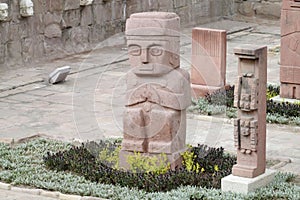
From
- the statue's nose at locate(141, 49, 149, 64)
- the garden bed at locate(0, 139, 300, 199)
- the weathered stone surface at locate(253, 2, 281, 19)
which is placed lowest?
the garden bed at locate(0, 139, 300, 199)

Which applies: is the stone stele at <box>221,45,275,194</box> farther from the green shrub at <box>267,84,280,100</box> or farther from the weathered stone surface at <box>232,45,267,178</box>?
the green shrub at <box>267,84,280,100</box>

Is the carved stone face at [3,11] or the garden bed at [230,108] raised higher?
the carved stone face at [3,11]

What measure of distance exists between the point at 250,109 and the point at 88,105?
209 inches

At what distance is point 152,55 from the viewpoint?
1012 cm

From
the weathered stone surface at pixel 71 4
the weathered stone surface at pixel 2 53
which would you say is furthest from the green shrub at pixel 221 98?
the weathered stone surface at pixel 71 4

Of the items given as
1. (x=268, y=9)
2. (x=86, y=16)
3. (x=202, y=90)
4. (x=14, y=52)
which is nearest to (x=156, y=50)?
(x=202, y=90)

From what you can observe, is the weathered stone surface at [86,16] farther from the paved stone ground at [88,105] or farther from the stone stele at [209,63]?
the stone stele at [209,63]

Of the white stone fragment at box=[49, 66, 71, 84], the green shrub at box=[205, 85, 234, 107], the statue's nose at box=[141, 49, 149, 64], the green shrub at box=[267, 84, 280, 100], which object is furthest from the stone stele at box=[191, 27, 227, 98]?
the statue's nose at box=[141, 49, 149, 64]

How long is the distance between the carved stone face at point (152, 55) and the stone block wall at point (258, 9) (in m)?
13.8

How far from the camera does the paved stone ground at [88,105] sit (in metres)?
12.5

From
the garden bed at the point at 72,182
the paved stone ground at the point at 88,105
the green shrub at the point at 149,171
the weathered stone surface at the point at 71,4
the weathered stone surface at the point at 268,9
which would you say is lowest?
the paved stone ground at the point at 88,105

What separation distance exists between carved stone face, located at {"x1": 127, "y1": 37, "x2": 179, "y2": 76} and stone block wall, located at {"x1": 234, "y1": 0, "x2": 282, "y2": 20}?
1375 centimetres

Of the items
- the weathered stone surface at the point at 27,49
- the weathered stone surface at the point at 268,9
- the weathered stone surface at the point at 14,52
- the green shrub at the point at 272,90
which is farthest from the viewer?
the weathered stone surface at the point at 268,9

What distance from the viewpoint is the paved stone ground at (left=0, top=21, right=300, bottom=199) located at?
12.5 m
